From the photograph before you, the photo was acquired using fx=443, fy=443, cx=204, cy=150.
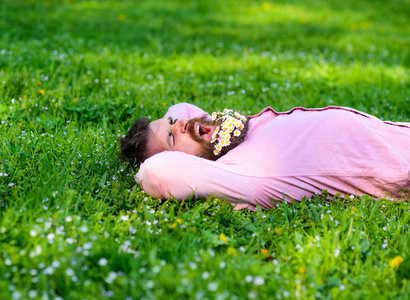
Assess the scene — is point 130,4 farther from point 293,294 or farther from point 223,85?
point 293,294

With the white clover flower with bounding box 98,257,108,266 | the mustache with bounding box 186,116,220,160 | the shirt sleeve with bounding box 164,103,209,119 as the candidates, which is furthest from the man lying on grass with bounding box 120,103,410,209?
the white clover flower with bounding box 98,257,108,266

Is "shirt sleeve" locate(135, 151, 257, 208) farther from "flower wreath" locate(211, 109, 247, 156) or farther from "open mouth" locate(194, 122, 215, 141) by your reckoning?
"open mouth" locate(194, 122, 215, 141)

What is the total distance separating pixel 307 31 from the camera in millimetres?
8445

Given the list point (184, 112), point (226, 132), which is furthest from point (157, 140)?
point (184, 112)

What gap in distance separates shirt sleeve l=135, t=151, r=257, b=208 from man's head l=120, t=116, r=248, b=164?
360 millimetres

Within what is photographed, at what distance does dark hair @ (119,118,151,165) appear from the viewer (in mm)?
3211

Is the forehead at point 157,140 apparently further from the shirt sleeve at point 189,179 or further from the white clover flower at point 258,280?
the white clover flower at point 258,280

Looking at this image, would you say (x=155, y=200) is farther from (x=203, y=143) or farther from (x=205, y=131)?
(x=205, y=131)

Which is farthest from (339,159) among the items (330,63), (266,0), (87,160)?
(266,0)

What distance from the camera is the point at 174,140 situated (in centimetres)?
320

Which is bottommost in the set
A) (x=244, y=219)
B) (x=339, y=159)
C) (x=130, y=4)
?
(x=244, y=219)

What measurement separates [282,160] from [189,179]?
650mm

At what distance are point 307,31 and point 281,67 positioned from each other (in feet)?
9.53

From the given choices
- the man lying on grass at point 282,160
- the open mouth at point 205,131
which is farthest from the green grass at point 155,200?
the open mouth at point 205,131
